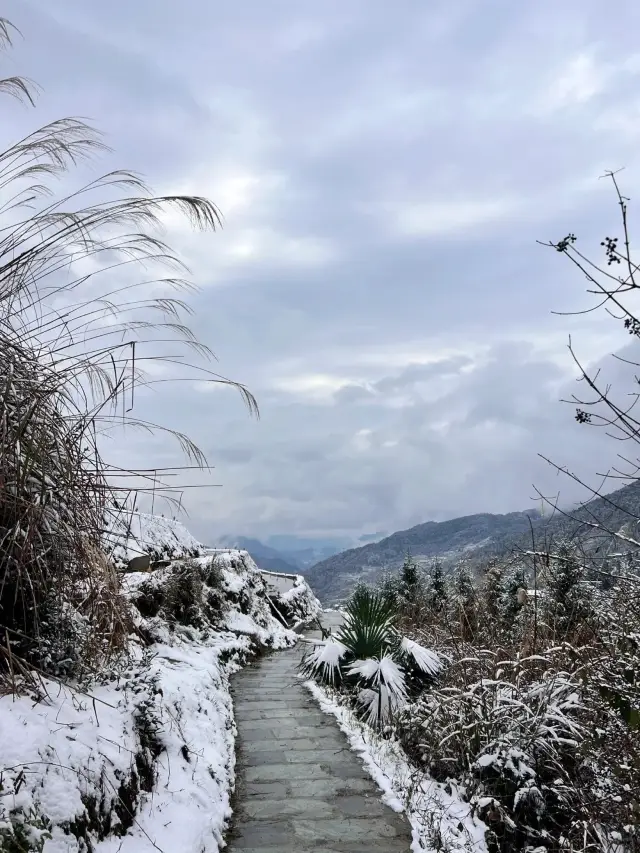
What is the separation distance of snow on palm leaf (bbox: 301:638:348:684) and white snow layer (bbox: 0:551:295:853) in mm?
1968

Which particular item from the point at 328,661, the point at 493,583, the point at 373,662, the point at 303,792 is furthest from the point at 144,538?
the point at 493,583

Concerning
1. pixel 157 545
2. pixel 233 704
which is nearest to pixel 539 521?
pixel 233 704

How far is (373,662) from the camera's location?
6945mm

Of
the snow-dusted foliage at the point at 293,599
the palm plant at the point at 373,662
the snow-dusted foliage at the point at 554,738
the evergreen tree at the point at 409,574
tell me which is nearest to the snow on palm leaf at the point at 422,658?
the palm plant at the point at 373,662

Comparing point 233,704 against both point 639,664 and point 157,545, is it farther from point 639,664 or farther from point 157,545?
point 639,664

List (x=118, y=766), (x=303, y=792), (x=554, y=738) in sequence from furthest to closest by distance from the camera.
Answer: (x=303, y=792) → (x=554, y=738) → (x=118, y=766)

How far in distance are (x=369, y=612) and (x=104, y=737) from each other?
4695 mm

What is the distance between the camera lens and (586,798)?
4066mm

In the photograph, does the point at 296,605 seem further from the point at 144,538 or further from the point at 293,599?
the point at 144,538

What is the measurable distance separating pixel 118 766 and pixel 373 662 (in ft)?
13.6

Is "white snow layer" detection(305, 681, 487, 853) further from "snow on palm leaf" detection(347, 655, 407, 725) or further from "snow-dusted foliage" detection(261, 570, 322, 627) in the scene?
"snow-dusted foliage" detection(261, 570, 322, 627)

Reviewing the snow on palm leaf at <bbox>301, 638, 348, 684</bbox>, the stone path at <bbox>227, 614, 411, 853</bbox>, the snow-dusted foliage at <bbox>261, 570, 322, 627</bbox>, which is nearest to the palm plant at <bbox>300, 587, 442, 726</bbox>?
the snow on palm leaf at <bbox>301, 638, 348, 684</bbox>

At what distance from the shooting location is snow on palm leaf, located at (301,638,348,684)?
7715mm

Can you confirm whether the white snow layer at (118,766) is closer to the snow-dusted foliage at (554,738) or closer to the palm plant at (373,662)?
the palm plant at (373,662)
